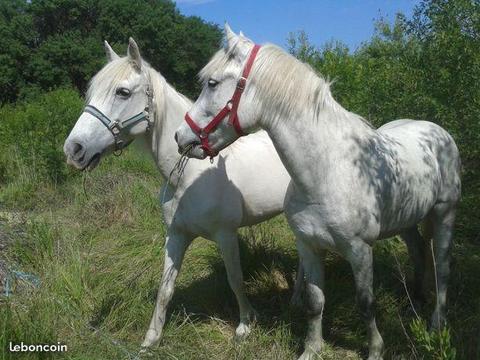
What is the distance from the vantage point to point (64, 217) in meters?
5.99

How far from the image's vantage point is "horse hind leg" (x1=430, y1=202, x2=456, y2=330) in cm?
339

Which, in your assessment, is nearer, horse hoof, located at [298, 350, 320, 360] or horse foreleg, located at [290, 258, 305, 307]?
horse hoof, located at [298, 350, 320, 360]

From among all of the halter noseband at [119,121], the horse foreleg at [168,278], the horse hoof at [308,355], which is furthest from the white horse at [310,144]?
the horse foreleg at [168,278]

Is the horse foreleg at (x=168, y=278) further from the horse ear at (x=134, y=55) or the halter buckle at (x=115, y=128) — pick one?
the horse ear at (x=134, y=55)

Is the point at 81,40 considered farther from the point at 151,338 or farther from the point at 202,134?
the point at 202,134

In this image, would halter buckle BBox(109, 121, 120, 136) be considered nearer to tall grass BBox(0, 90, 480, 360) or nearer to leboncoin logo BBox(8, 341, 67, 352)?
tall grass BBox(0, 90, 480, 360)

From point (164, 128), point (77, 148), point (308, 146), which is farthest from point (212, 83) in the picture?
point (77, 148)

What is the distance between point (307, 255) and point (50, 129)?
5.97 metres

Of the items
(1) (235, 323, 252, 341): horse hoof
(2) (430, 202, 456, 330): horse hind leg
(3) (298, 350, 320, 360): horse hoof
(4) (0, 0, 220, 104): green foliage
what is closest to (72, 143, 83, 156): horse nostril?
(1) (235, 323, 252, 341): horse hoof

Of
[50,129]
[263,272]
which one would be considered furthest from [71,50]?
[263,272]

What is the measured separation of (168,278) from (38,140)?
17.0 ft

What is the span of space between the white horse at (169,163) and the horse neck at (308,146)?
716 millimetres

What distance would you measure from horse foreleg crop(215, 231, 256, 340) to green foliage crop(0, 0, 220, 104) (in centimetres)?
1919

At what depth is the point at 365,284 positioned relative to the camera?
2.80m
